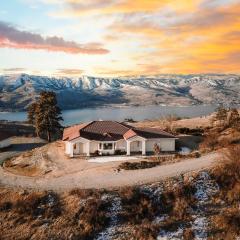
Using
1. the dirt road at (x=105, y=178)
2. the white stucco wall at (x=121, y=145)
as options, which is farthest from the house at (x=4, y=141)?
the dirt road at (x=105, y=178)

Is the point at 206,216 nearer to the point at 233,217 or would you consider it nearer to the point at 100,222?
the point at 233,217

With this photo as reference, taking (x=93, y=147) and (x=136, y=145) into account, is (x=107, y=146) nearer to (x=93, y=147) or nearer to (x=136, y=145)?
(x=93, y=147)

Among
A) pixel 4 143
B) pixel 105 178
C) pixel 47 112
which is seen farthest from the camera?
pixel 47 112

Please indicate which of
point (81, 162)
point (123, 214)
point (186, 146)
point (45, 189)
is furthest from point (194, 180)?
point (186, 146)

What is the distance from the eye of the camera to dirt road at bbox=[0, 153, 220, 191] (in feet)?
131

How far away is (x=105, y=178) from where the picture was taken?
137 ft

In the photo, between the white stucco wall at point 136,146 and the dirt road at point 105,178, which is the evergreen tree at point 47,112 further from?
the dirt road at point 105,178

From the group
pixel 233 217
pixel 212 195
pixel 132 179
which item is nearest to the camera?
pixel 233 217

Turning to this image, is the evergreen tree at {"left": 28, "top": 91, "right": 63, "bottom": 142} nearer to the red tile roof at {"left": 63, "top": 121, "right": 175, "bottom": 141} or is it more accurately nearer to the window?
the red tile roof at {"left": 63, "top": 121, "right": 175, "bottom": 141}

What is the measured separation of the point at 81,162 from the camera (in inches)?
2025

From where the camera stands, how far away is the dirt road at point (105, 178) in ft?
131

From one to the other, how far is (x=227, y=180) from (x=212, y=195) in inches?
105

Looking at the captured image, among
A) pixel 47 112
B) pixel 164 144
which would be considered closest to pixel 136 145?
pixel 164 144

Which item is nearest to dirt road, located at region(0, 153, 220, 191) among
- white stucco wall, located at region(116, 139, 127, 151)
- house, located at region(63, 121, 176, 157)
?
house, located at region(63, 121, 176, 157)
